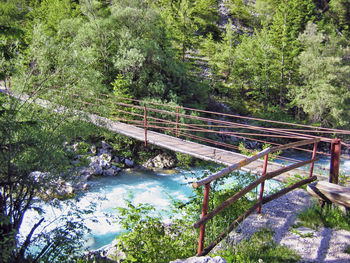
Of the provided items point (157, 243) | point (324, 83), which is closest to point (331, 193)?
point (157, 243)

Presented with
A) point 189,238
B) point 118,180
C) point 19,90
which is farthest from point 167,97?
point 189,238

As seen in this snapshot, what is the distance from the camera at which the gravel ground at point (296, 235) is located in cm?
219

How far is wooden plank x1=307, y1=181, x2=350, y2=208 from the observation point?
2543mm

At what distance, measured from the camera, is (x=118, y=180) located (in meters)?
9.34

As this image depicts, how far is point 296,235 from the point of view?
2.48 meters

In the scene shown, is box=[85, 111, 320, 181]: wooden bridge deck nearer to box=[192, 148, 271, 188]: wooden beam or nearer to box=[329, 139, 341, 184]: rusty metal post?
box=[329, 139, 341, 184]: rusty metal post

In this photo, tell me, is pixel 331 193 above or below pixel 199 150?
above

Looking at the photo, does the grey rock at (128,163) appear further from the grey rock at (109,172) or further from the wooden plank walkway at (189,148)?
the wooden plank walkway at (189,148)

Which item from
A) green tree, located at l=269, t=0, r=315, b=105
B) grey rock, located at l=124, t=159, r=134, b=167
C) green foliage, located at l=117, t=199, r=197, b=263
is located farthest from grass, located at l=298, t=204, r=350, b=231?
green tree, located at l=269, t=0, r=315, b=105

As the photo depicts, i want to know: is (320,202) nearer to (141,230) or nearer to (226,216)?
(226,216)

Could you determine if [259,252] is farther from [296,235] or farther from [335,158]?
[335,158]

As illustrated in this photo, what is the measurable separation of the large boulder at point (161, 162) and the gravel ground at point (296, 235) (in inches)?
312

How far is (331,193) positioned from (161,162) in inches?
342

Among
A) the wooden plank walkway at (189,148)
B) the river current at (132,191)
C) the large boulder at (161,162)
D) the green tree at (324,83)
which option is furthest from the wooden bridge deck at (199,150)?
the green tree at (324,83)
